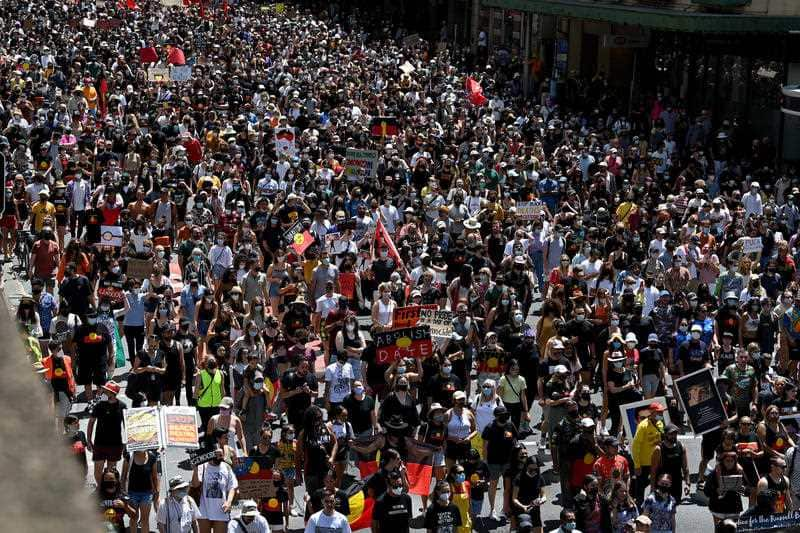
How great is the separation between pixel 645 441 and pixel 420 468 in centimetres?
182

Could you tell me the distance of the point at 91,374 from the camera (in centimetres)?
1332

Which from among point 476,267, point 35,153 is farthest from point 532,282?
point 35,153

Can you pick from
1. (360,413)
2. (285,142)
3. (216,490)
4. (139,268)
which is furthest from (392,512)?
(285,142)

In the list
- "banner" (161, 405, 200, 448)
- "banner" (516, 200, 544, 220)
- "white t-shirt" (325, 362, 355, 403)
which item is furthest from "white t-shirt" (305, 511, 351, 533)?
"banner" (516, 200, 544, 220)

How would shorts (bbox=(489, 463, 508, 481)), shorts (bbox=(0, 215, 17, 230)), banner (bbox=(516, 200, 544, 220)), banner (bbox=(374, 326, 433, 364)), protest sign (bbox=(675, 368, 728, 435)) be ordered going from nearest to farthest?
1. shorts (bbox=(489, 463, 508, 481))
2. protest sign (bbox=(675, 368, 728, 435))
3. banner (bbox=(374, 326, 433, 364))
4. banner (bbox=(516, 200, 544, 220))
5. shorts (bbox=(0, 215, 17, 230))

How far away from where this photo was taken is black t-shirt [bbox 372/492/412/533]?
9602 millimetres

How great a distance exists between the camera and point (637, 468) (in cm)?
1116

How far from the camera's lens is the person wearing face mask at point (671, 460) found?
10742 mm

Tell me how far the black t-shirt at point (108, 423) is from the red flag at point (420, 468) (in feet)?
7.44

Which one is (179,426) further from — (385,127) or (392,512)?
(385,127)

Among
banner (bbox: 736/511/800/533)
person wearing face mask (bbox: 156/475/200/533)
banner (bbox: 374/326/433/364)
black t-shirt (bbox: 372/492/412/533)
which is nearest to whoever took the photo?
banner (bbox: 736/511/800/533)

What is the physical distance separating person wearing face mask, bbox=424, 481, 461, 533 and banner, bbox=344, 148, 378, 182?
1224 cm

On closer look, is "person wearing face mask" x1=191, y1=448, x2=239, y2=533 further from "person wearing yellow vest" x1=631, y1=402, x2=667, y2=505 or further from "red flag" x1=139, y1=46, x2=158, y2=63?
"red flag" x1=139, y1=46, x2=158, y2=63

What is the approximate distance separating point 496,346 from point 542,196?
8739mm
